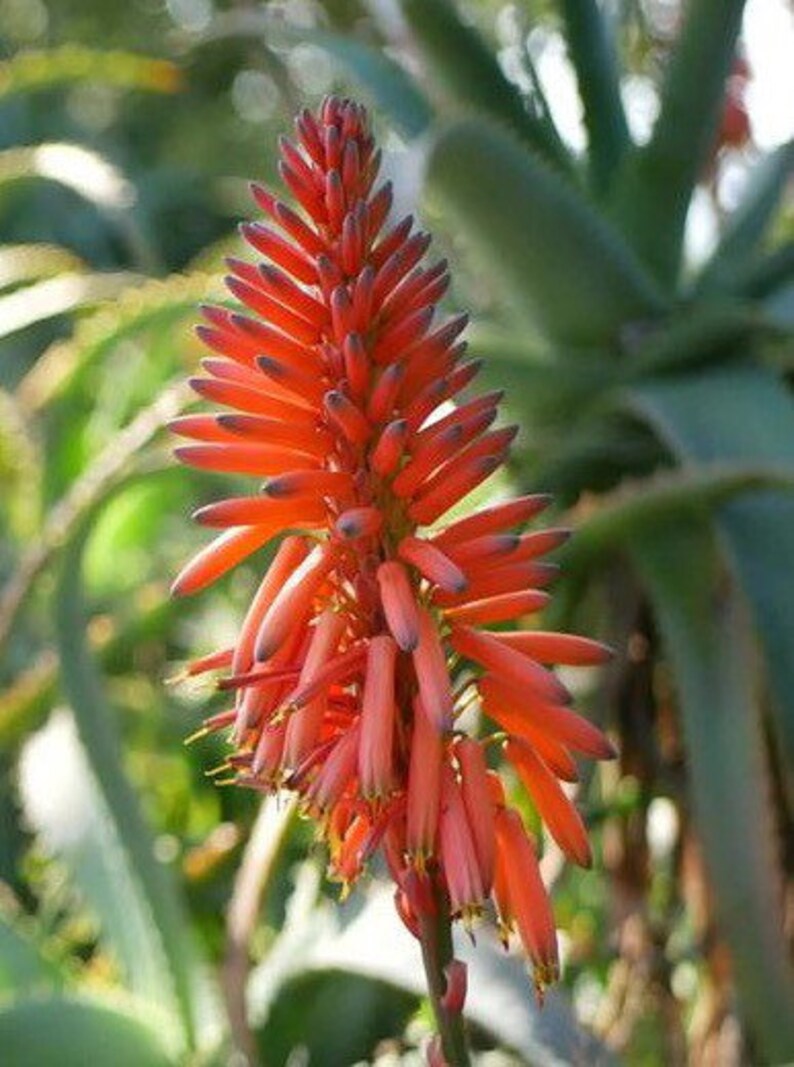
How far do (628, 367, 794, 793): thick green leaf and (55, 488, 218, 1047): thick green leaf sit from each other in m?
0.49

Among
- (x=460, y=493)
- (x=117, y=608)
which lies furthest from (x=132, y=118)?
(x=460, y=493)

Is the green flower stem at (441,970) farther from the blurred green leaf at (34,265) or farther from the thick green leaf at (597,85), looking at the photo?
the blurred green leaf at (34,265)

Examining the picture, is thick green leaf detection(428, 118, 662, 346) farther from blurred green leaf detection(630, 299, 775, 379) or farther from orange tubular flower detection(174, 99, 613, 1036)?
orange tubular flower detection(174, 99, 613, 1036)

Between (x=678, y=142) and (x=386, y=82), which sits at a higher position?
(x=386, y=82)

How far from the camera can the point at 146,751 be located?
2.07 m

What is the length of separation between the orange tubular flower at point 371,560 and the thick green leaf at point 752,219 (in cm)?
119

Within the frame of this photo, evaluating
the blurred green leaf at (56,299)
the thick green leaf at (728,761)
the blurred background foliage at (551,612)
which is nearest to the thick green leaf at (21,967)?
the blurred background foliage at (551,612)

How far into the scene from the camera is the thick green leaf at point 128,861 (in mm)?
1455

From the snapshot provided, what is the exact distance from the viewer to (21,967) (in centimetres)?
145

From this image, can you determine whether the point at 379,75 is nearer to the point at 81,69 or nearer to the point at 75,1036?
the point at 81,69

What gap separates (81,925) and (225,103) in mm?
4370

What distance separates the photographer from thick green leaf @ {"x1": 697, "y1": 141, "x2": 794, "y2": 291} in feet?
6.35

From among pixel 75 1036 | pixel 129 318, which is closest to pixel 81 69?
pixel 129 318

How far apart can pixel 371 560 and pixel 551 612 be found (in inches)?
37.7
